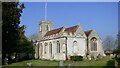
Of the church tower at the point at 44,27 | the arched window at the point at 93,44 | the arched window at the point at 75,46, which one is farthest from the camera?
the church tower at the point at 44,27

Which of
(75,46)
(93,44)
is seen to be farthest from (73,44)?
(93,44)

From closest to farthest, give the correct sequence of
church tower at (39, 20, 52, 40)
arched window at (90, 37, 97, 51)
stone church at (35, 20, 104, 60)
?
stone church at (35, 20, 104, 60), arched window at (90, 37, 97, 51), church tower at (39, 20, 52, 40)

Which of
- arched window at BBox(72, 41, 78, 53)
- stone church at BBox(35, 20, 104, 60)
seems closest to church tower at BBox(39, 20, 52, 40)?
stone church at BBox(35, 20, 104, 60)

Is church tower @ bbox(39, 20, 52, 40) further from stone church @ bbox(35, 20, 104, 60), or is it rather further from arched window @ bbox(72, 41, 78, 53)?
arched window @ bbox(72, 41, 78, 53)

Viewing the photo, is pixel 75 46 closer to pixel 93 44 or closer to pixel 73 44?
pixel 73 44

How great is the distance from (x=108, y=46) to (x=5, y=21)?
161ft

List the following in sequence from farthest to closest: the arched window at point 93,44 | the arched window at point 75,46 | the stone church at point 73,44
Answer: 1. the arched window at point 93,44
2. the arched window at point 75,46
3. the stone church at point 73,44

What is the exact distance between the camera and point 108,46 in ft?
245

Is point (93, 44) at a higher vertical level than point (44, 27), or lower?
lower

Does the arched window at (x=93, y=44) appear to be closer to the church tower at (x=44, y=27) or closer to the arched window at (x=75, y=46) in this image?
the arched window at (x=75, y=46)

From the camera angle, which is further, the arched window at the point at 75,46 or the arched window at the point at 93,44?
the arched window at the point at 93,44

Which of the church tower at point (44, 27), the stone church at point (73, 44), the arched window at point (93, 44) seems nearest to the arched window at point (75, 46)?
the stone church at point (73, 44)

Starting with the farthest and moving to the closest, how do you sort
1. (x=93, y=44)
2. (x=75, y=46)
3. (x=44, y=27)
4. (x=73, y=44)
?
1. (x=44, y=27)
2. (x=93, y=44)
3. (x=75, y=46)
4. (x=73, y=44)

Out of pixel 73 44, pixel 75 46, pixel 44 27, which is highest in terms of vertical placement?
pixel 44 27
